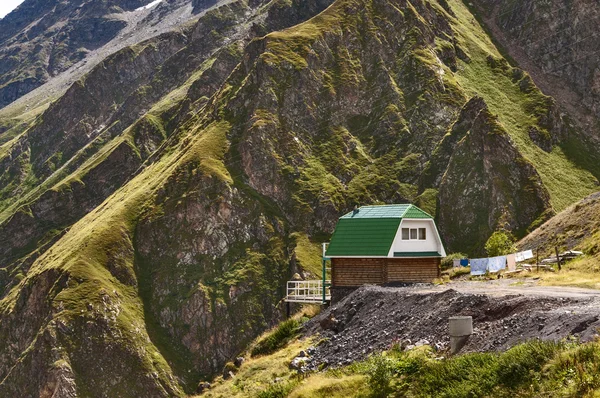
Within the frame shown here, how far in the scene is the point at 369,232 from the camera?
219ft

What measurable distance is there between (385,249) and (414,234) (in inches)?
226

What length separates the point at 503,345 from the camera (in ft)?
93.9

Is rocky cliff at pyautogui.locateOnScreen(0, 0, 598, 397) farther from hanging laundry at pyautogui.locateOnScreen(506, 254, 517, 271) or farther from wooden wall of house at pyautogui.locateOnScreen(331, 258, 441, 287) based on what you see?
wooden wall of house at pyautogui.locateOnScreen(331, 258, 441, 287)

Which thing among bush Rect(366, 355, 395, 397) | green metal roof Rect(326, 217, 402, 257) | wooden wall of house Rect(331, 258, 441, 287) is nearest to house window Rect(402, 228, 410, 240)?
green metal roof Rect(326, 217, 402, 257)

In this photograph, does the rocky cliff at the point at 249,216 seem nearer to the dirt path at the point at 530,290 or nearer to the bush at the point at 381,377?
the dirt path at the point at 530,290

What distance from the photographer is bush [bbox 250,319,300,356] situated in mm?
54250

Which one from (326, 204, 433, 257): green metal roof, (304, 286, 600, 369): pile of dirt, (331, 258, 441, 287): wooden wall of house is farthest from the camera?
(326, 204, 433, 257): green metal roof

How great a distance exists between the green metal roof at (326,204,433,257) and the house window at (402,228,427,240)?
1.42 metres

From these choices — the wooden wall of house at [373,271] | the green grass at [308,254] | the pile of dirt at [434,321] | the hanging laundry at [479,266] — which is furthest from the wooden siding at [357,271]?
the green grass at [308,254]

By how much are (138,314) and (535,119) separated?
12139 cm

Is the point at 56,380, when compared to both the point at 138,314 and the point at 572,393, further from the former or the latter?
the point at 572,393

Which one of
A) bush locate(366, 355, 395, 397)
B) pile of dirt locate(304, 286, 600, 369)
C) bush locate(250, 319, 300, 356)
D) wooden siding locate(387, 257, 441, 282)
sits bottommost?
wooden siding locate(387, 257, 441, 282)

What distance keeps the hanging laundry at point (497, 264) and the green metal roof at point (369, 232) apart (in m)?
10.3

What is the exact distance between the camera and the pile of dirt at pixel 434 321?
92.9ft
